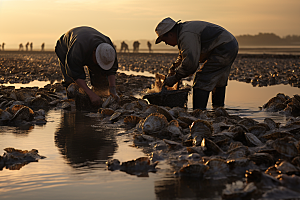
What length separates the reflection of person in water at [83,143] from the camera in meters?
3.75

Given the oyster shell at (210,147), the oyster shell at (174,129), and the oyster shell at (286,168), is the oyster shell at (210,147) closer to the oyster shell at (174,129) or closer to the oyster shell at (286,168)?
the oyster shell at (286,168)

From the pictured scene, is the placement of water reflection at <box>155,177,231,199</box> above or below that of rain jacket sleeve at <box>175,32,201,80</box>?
below

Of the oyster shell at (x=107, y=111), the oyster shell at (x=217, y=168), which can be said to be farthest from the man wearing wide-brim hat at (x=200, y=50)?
the oyster shell at (x=217, y=168)

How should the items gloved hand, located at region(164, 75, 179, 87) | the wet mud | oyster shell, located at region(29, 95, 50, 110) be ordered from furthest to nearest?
oyster shell, located at region(29, 95, 50, 110) < gloved hand, located at region(164, 75, 179, 87) < the wet mud

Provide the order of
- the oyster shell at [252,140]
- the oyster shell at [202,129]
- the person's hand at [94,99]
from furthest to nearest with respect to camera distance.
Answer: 1. the person's hand at [94,99]
2. the oyster shell at [202,129]
3. the oyster shell at [252,140]

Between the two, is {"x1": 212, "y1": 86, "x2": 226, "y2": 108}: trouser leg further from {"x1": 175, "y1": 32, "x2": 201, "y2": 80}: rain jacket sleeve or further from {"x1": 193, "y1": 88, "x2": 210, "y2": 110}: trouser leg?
{"x1": 175, "y1": 32, "x2": 201, "y2": 80}: rain jacket sleeve

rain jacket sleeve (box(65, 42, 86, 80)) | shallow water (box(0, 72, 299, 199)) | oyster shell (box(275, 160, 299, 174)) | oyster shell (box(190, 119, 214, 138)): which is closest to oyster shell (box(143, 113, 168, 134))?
shallow water (box(0, 72, 299, 199))

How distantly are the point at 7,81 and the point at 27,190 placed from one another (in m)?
11.2

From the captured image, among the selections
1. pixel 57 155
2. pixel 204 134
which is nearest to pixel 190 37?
pixel 204 134

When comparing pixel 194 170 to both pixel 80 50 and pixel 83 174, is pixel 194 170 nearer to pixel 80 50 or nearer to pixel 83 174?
pixel 83 174

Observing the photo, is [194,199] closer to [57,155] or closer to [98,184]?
[98,184]

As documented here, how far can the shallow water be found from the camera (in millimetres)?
2764

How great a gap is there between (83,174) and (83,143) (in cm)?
124

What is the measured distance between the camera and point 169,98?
22.0ft
